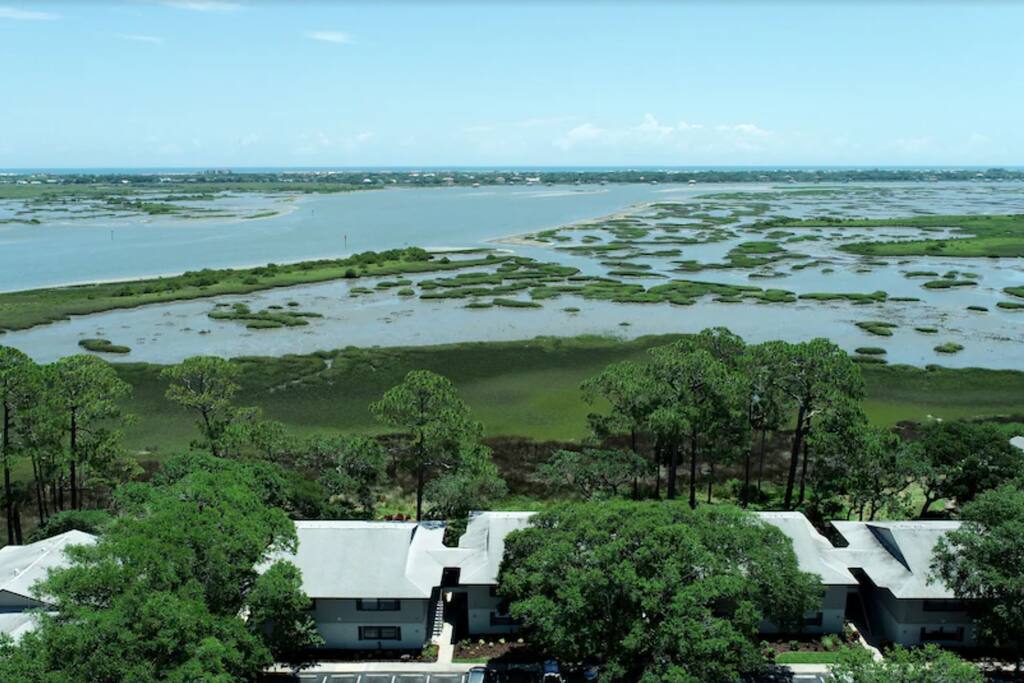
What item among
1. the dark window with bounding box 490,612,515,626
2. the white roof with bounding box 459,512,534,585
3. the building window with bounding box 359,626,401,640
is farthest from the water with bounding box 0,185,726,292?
the dark window with bounding box 490,612,515,626

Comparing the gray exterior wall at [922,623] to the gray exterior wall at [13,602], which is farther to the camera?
the gray exterior wall at [922,623]

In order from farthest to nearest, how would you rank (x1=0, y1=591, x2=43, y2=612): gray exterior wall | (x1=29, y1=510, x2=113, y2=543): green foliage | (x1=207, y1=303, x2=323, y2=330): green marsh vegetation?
(x1=207, y1=303, x2=323, y2=330): green marsh vegetation → (x1=29, y1=510, x2=113, y2=543): green foliage → (x1=0, y1=591, x2=43, y2=612): gray exterior wall

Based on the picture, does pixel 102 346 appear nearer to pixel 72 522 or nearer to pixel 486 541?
pixel 72 522

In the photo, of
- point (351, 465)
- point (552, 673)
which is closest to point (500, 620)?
point (552, 673)

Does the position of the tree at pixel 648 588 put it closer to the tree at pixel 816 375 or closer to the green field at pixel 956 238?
the tree at pixel 816 375

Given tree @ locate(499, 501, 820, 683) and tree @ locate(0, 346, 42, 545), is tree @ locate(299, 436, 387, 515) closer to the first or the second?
tree @ locate(0, 346, 42, 545)

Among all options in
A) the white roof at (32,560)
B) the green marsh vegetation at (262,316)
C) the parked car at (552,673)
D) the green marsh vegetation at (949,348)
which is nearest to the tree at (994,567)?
the parked car at (552,673)

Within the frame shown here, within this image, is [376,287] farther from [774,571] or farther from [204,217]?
[204,217]
